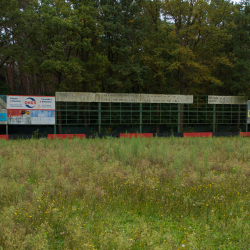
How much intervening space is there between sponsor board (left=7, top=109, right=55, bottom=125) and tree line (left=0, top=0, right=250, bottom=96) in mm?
5058

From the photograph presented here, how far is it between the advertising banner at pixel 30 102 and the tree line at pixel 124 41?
13.2 feet

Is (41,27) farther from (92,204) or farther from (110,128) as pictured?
(92,204)

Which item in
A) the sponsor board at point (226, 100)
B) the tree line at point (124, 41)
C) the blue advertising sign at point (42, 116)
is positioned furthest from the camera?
the sponsor board at point (226, 100)

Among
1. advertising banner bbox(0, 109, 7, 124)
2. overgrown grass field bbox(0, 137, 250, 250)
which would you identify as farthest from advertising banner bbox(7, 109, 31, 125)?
overgrown grass field bbox(0, 137, 250, 250)

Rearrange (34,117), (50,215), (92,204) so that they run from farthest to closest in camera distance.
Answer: (34,117), (92,204), (50,215)

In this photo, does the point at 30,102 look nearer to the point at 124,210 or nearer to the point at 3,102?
the point at 3,102

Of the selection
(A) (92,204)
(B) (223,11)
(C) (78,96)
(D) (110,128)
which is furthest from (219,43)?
(A) (92,204)

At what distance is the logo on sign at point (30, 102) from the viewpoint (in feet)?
71.7

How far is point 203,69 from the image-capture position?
2988 cm

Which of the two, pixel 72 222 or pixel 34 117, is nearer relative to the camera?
pixel 72 222

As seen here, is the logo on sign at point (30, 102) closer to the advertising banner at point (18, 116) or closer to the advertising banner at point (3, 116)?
the advertising banner at point (18, 116)

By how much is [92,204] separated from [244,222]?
11.4 ft

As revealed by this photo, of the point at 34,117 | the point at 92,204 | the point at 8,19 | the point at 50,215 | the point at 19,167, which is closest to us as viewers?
the point at 50,215

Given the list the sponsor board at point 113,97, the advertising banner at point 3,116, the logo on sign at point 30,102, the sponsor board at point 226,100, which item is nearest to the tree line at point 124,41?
the sponsor board at point 226,100
